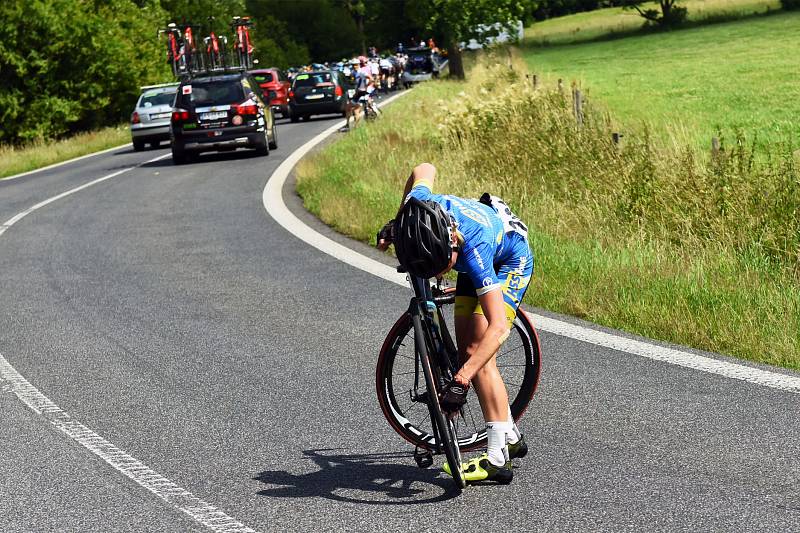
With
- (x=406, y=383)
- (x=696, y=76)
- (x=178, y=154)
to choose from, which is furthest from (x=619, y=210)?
(x=696, y=76)

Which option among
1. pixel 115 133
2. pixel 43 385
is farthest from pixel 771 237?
pixel 115 133

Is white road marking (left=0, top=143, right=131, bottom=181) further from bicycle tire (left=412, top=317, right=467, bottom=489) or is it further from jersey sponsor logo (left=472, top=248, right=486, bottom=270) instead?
jersey sponsor logo (left=472, top=248, right=486, bottom=270)

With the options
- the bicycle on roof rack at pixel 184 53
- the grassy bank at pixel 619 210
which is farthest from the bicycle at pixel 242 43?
the grassy bank at pixel 619 210

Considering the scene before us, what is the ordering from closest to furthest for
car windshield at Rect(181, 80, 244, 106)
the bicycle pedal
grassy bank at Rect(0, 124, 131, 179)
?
the bicycle pedal, car windshield at Rect(181, 80, 244, 106), grassy bank at Rect(0, 124, 131, 179)

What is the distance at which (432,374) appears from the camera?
16.9 feet

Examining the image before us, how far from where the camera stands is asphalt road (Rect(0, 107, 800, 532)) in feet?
16.1

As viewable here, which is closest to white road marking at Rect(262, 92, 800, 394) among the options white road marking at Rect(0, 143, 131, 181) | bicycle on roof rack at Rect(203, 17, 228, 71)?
white road marking at Rect(0, 143, 131, 181)

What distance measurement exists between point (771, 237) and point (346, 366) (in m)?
4.64

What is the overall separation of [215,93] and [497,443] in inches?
831

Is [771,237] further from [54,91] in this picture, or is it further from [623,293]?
[54,91]

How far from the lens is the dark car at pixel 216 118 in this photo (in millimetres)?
25078

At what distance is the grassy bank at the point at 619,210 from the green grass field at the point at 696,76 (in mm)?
1319

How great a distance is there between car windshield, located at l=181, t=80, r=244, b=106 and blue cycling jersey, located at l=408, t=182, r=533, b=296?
20.7 m

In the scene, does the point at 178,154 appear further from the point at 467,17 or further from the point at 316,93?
the point at 467,17
